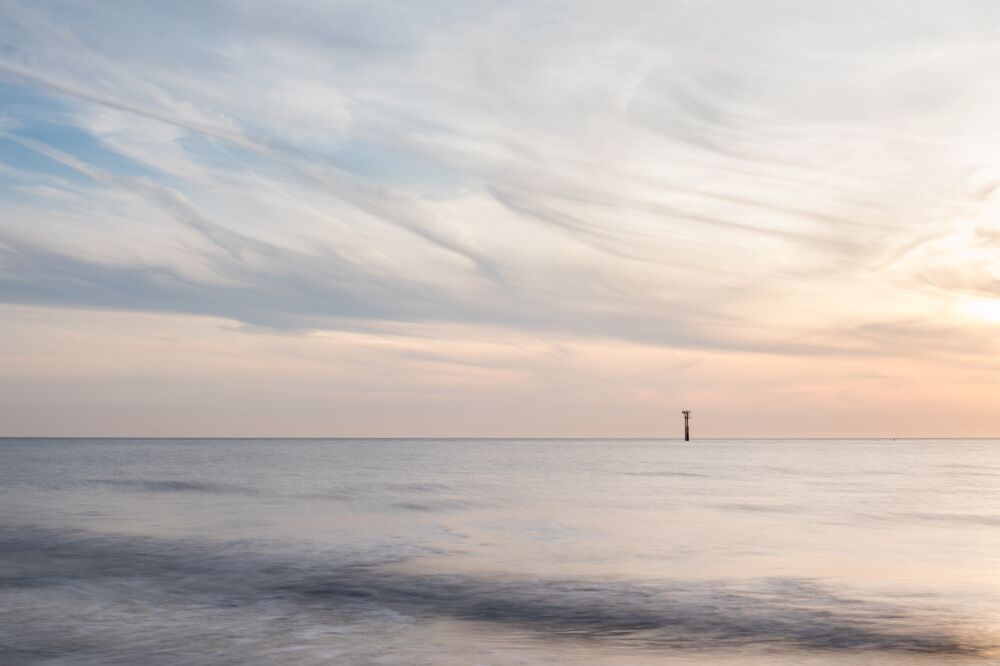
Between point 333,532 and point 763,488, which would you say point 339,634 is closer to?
point 333,532

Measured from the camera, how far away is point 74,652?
1600 centimetres

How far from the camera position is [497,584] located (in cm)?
2372

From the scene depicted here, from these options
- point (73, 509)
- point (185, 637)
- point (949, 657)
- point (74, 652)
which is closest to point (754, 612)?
point (949, 657)

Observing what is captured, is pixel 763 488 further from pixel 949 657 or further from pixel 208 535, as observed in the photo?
pixel 949 657

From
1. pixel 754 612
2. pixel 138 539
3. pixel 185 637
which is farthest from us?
pixel 138 539

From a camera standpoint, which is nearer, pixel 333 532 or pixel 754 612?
pixel 754 612

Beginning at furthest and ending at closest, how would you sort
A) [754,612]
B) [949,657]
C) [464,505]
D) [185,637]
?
[464,505], [754,612], [185,637], [949,657]

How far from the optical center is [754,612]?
→ 19.8m

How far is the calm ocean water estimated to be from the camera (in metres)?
16.4

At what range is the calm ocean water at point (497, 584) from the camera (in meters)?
16.4

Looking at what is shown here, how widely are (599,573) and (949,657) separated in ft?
36.5

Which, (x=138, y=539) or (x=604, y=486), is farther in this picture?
(x=604, y=486)

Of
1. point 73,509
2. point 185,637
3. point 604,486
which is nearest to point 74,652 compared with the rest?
point 185,637

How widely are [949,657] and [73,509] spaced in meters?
44.7
